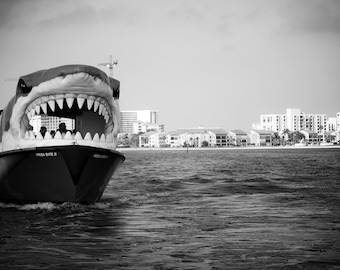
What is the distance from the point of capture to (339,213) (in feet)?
52.7

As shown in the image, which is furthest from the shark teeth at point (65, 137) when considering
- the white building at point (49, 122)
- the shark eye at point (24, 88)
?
the white building at point (49, 122)

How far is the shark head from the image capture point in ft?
48.1

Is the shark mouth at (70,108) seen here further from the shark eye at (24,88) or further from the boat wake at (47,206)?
the boat wake at (47,206)

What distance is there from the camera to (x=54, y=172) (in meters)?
15.5

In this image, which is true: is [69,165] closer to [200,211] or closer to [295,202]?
[200,211]

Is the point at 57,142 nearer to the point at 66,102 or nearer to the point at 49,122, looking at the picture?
the point at 66,102

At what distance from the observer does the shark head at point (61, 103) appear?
1465 cm

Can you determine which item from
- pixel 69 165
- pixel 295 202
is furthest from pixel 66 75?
pixel 295 202

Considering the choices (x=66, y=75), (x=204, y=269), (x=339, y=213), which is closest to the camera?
(x=204, y=269)

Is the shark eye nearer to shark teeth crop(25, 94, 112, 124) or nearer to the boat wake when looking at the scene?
shark teeth crop(25, 94, 112, 124)

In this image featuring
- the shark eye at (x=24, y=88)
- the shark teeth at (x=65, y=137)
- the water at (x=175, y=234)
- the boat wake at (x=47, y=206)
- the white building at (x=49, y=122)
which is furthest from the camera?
the white building at (x=49, y=122)

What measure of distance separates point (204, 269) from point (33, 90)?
8096 mm

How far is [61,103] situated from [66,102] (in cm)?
46

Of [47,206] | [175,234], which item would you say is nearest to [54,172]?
[47,206]
